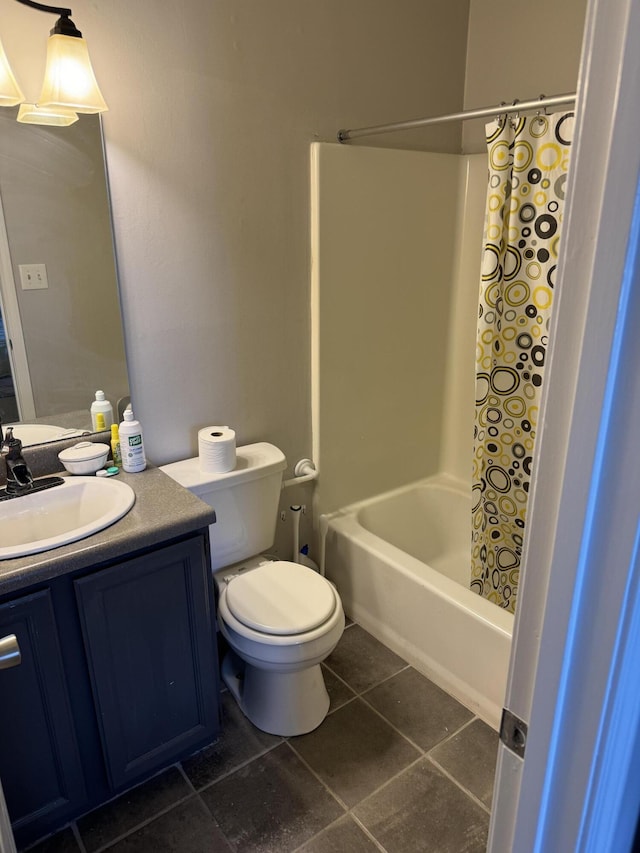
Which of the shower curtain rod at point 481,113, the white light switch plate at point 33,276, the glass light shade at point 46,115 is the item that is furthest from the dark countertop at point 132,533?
the shower curtain rod at point 481,113

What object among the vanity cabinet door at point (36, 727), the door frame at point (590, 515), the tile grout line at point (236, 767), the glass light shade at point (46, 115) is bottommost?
the tile grout line at point (236, 767)

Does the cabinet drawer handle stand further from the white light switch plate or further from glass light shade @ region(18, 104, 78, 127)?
glass light shade @ region(18, 104, 78, 127)

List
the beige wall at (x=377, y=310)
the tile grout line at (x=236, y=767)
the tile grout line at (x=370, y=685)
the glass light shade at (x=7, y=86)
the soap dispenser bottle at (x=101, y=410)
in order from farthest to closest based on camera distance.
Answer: the beige wall at (x=377, y=310), the tile grout line at (x=370, y=685), the soap dispenser bottle at (x=101, y=410), the tile grout line at (x=236, y=767), the glass light shade at (x=7, y=86)

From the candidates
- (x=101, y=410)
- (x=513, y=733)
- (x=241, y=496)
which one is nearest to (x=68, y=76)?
(x=101, y=410)

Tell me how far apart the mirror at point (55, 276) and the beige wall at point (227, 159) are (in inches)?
2.7

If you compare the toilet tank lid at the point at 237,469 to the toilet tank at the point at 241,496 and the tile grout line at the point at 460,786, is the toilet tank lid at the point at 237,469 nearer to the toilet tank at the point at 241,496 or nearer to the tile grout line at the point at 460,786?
the toilet tank at the point at 241,496

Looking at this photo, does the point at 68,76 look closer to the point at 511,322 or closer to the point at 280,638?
the point at 511,322

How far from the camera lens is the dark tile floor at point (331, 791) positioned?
1.60m

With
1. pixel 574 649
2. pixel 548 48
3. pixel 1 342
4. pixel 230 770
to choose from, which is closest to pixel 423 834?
pixel 230 770

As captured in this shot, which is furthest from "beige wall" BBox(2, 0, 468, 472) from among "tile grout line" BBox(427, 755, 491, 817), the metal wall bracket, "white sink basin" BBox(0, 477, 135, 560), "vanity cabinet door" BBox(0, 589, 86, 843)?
the metal wall bracket

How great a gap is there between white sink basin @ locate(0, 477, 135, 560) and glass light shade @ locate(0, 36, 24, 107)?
1026 millimetres

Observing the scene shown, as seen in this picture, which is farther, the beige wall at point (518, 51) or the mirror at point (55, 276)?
the beige wall at point (518, 51)

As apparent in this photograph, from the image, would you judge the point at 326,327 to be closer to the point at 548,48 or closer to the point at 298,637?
the point at 298,637

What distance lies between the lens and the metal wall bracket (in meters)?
0.68
